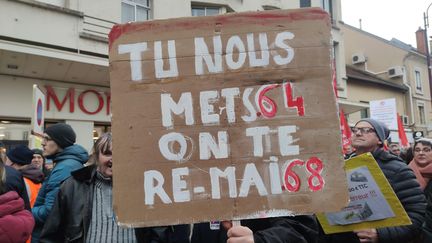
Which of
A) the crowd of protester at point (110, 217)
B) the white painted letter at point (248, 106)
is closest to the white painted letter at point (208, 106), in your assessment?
the white painted letter at point (248, 106)

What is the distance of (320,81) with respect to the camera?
79.0 inches

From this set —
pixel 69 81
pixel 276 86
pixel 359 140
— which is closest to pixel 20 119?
pixel 69 81

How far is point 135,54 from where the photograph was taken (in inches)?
80.4

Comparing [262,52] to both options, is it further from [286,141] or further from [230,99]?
[286,141]

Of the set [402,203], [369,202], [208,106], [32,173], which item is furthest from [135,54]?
[32,173]

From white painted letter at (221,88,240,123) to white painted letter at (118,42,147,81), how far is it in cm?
40

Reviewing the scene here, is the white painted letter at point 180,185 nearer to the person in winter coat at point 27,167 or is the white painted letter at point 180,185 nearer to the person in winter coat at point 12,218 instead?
the person in winter coat at point 12,218

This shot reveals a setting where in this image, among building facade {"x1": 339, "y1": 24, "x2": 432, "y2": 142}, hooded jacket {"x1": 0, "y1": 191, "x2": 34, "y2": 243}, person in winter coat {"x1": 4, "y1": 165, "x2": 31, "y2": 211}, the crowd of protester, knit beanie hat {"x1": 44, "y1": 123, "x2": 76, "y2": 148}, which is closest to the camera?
the crowd of protester

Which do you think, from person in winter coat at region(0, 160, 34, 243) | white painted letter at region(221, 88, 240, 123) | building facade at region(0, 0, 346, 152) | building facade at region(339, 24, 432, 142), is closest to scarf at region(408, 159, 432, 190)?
white painted letter at region(221, 88, 240, 123)

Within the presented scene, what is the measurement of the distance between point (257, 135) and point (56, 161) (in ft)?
7.64

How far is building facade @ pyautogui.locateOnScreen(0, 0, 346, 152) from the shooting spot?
10441mm

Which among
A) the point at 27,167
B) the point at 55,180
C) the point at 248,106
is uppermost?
the point at 248,106

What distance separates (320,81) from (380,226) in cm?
114

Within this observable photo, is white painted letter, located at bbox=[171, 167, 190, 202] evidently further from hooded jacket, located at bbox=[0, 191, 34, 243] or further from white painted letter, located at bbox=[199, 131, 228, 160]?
hooded jacket, located at bbox=[0, 191, 34, 243]
